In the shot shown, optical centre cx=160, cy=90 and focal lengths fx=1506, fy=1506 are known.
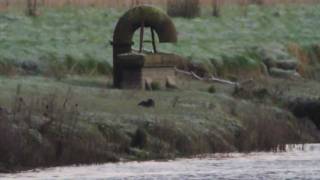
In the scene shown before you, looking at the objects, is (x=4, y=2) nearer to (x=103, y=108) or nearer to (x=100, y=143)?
(x=103, y=108)

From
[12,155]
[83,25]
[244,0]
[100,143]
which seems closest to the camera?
[12,155]

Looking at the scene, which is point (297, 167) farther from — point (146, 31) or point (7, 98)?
point (146, 31)

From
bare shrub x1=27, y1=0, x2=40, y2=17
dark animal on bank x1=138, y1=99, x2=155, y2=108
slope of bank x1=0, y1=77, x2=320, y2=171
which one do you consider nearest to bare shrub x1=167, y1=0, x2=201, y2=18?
bare shrub x1=27, y1=0, x2=40, y2=17

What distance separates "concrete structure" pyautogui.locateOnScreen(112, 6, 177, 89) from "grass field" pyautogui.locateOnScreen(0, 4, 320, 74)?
210 cm

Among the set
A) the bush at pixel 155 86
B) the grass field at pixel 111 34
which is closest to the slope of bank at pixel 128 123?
the bush at pixel 155 86

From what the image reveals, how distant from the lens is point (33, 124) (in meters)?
34.3

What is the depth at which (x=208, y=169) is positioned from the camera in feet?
112

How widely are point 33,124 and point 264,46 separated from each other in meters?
24.9

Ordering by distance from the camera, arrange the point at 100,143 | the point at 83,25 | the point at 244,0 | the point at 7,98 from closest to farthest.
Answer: the point at 100,143 < the point at 7,98 < the point at 83,25 < the point at 244,0

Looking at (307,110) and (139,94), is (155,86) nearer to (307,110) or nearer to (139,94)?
(139,94)

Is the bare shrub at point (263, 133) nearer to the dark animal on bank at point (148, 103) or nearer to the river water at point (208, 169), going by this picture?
the river water at point (208, 169)

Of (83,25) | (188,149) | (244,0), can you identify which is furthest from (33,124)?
(244,0)

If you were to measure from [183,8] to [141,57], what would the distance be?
16.6m

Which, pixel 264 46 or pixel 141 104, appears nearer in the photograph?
pixel 141 104
